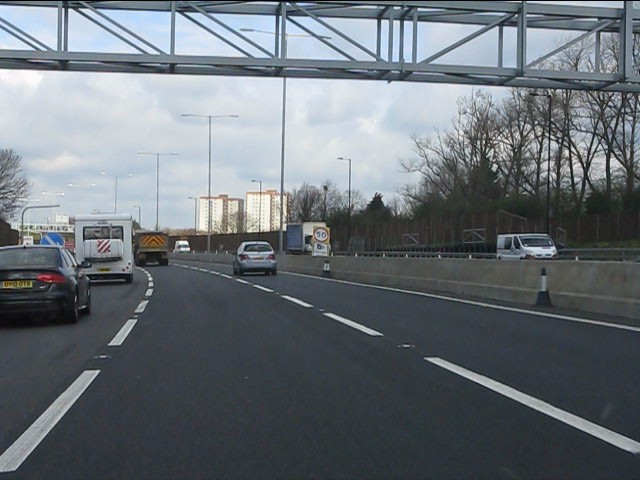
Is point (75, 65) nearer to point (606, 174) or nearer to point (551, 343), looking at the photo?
point (551, 343)

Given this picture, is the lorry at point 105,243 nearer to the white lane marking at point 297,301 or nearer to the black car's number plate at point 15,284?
the white lane marking at point 297,301

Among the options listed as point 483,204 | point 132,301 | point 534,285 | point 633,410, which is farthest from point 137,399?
point 483,204

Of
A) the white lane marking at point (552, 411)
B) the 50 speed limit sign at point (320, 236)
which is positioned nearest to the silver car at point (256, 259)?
the 50 speed limit sign at point (320, 236)

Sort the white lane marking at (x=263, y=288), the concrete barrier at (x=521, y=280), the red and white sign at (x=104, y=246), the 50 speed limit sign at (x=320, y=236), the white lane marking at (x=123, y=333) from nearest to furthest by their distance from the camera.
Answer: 1. the white lane marking at (x=123, y=333)
2. the concrete barrier at (x=521, y=280)
3. the white lane marking at (x=263, y=288)
4. the red and white sign at (x=104, y=246)
5. the 50 speed limit sign at (x=320, y=236)

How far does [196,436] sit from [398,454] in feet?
5.32

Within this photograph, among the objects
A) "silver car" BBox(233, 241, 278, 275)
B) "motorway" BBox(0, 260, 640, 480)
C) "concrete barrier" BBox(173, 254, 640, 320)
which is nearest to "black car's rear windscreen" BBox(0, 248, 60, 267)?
"motorway" BBox(0, 260, 640, 480)

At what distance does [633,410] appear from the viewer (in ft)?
25.9

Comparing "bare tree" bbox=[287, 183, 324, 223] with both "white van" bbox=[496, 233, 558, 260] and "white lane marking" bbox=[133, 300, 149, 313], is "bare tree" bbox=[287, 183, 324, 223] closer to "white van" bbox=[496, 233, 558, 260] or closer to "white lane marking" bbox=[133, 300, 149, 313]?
"white van" bbox=[496, 233, 558, 260]

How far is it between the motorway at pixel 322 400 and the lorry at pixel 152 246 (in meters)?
48.9

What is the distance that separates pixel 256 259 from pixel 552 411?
33.2m

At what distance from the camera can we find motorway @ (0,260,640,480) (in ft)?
20.1

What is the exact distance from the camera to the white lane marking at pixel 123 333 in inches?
519

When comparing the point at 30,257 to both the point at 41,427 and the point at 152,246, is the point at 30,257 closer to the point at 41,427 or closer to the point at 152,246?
the point at 41,427

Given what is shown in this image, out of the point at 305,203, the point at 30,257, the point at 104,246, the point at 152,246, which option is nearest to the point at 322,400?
the point at 30,257
